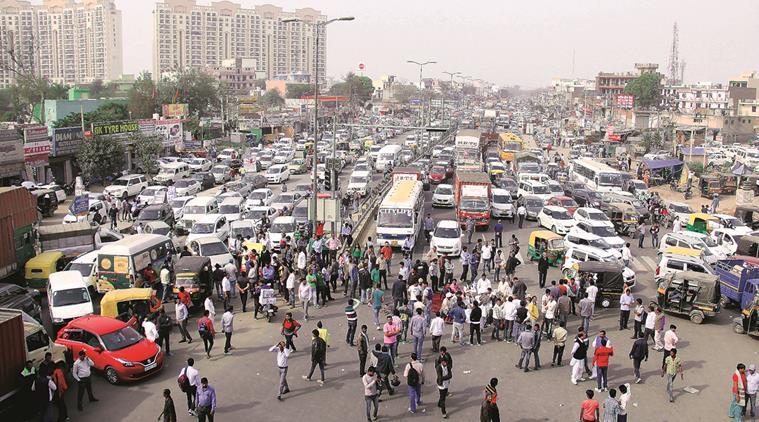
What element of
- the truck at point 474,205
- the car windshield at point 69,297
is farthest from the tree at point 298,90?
the car windshield at point 69,297

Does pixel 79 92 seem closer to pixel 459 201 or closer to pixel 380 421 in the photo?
pixel 459 201

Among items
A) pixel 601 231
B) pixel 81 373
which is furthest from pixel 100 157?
pixel 81 373

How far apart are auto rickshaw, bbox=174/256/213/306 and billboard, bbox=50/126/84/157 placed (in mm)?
28139

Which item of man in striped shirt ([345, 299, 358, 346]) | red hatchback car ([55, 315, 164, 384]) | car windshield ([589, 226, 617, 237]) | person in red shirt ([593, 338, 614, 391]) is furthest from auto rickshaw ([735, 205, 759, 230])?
red hatchback car ([55, 315, 164, 384])

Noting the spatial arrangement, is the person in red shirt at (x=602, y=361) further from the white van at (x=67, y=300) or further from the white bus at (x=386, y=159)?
the white bus at (x=386, y=159)

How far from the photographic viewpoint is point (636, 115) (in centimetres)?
9994

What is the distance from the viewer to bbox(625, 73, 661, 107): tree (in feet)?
417

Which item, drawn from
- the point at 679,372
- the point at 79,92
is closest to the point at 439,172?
the point at 679,372

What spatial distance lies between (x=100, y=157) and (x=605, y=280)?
3641 centimetres

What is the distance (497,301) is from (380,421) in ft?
19.0

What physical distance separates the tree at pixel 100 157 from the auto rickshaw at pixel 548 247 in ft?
103

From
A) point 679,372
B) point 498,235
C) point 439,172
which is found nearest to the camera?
point 679,372

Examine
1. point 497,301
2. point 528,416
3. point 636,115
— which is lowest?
point 528,416

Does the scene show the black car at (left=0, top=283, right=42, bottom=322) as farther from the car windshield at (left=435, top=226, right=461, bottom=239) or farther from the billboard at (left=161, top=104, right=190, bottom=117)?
the billboard at (left=161, top=104, right=190, bottom=117)
